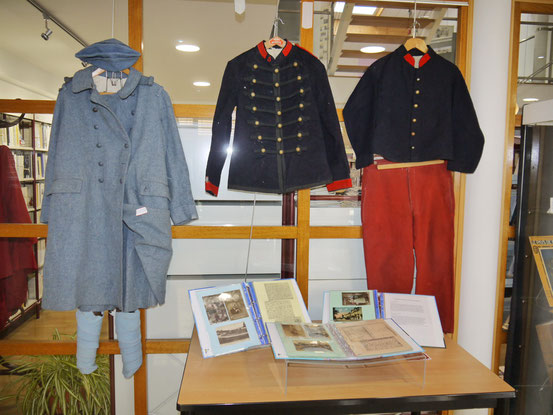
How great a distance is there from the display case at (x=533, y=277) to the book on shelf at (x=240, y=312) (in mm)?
1114

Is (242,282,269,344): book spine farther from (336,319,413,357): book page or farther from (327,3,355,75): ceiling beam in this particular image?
(327,3,355,75): ceiling beam

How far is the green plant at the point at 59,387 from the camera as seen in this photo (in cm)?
196

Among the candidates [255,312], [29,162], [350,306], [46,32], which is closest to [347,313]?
[350,306]

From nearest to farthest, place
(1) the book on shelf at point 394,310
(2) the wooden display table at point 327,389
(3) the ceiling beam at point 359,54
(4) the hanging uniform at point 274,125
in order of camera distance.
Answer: (2) the wooden display table at point 327,389 → (1) the book on shelf at point 394,310 → (4) the hanging uniform at point 274,125 → (3) the ceiling beam at point 359,54

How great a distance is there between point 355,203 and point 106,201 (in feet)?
3.89

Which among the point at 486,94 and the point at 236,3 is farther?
the point at 486,94

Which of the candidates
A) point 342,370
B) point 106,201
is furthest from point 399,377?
point 106,201

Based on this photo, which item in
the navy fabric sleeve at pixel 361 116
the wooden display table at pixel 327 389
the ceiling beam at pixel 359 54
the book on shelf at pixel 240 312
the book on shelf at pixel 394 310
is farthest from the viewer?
the ceiling beam at pixel 359 54

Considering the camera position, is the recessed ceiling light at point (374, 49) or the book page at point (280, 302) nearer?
the book page at point (280, 302)

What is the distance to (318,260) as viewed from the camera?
6.65 ft

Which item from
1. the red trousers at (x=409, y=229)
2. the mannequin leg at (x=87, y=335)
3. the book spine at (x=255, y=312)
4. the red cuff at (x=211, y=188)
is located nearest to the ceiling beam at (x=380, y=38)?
the red trousers at (x=409, y=229)

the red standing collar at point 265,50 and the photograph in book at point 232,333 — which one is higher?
the red standing collar at point 265,50

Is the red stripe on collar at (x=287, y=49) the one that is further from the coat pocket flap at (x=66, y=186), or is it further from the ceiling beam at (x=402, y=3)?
the coat pocket flap at (x=66, y=186)

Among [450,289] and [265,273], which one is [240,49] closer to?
[265,273]
